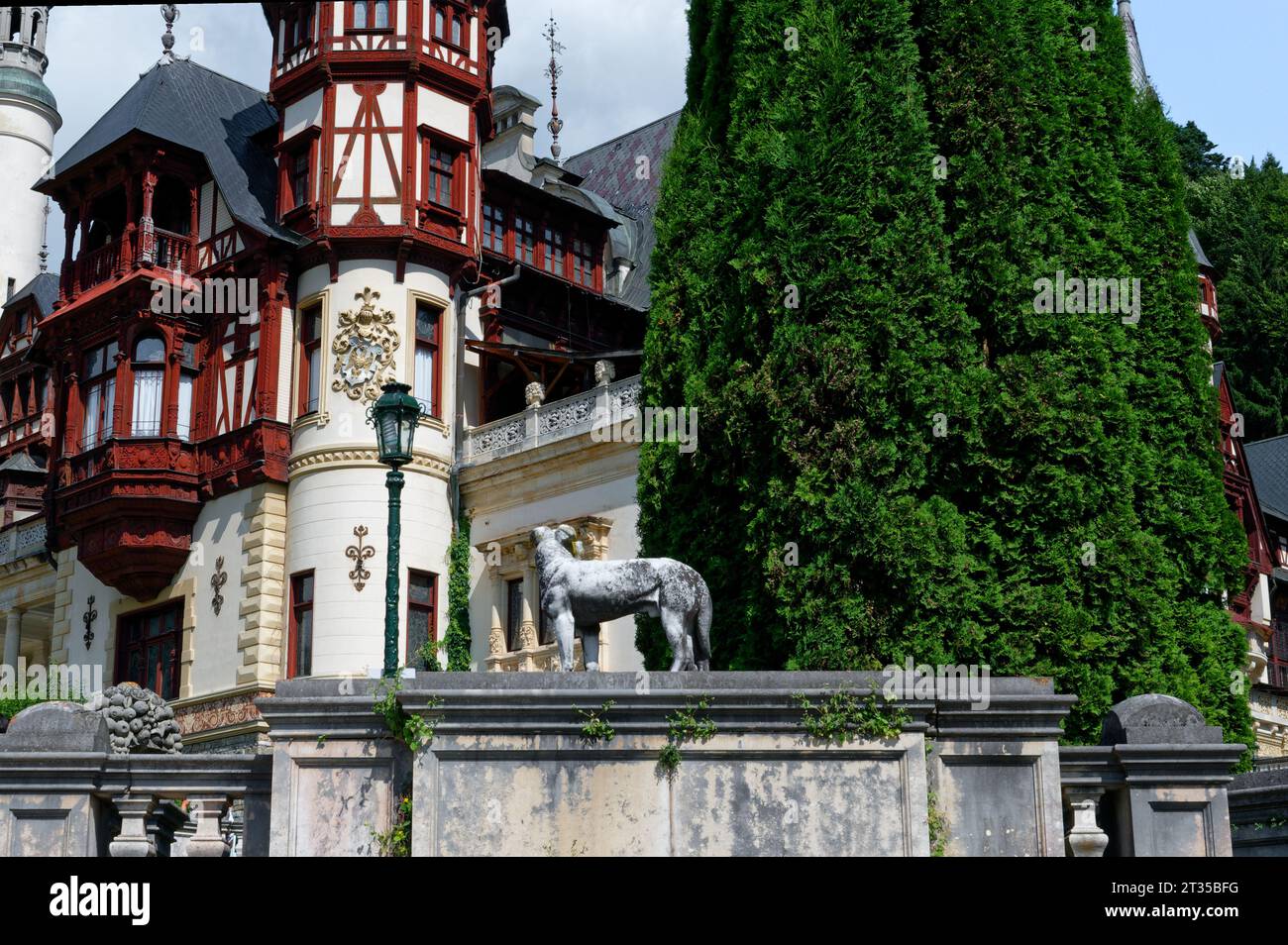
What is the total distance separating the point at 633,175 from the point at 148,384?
14718 mm

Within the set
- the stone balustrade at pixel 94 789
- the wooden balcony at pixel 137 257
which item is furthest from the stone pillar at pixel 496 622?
the stone balustrade at pixel 94 789

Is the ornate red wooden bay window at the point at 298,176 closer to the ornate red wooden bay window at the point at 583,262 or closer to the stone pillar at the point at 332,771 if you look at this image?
the ornate red wooden bay window at the point at 583,262

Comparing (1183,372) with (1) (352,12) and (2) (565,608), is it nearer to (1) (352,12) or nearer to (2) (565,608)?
(2) (565,608)

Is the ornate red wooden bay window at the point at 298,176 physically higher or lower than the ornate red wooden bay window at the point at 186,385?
higher

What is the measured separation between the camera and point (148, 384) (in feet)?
110

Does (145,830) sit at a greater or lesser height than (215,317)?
lesser

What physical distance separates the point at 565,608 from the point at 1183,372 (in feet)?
31.7

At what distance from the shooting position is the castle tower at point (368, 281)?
102 feet

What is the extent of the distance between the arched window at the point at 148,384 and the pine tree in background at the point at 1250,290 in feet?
101

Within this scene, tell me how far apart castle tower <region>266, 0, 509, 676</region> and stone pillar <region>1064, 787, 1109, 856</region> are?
2086 centimetres

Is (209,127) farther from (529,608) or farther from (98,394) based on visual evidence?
(529,608)
